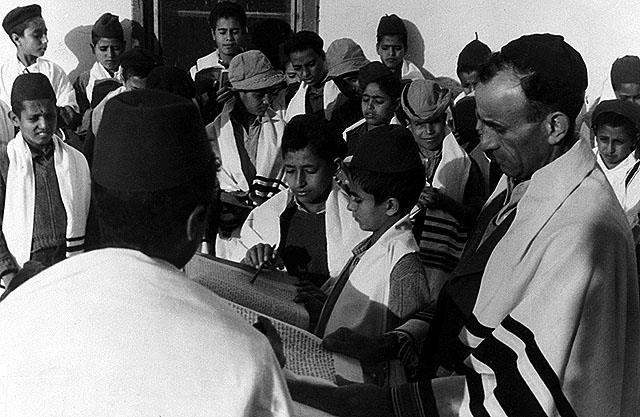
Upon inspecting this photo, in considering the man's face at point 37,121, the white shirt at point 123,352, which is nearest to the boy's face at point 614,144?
the man's face at point 37,121

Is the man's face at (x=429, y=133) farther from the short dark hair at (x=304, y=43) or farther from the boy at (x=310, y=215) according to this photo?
the short dark hair at (x=304, y=43)

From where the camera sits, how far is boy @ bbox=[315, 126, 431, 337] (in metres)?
3.06

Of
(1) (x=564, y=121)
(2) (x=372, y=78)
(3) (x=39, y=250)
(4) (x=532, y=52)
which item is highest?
(4) (x=532, y=52)

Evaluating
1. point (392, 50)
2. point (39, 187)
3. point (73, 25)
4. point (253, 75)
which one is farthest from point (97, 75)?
point (39, 187)

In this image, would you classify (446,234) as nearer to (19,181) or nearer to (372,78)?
(372,78)

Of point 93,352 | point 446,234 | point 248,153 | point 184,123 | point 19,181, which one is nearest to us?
point 93,352

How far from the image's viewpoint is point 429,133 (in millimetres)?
4949

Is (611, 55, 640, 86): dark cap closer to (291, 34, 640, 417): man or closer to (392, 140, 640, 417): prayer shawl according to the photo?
(291, 34, 640, 417): man

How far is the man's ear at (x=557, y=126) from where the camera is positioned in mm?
2324

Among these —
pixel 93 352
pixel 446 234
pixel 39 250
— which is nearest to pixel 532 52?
pixel 93 352

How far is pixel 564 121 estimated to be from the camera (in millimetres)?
2326

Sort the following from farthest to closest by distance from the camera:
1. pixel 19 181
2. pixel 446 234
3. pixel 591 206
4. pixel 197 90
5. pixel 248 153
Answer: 1. pixel 197 90
2. pixel 248 153
3. pixel 19 181
4. pixel 446 234
5. pixel 591 206

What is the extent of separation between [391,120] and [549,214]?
11.0ft

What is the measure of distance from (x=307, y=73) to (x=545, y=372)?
4.55 meters
